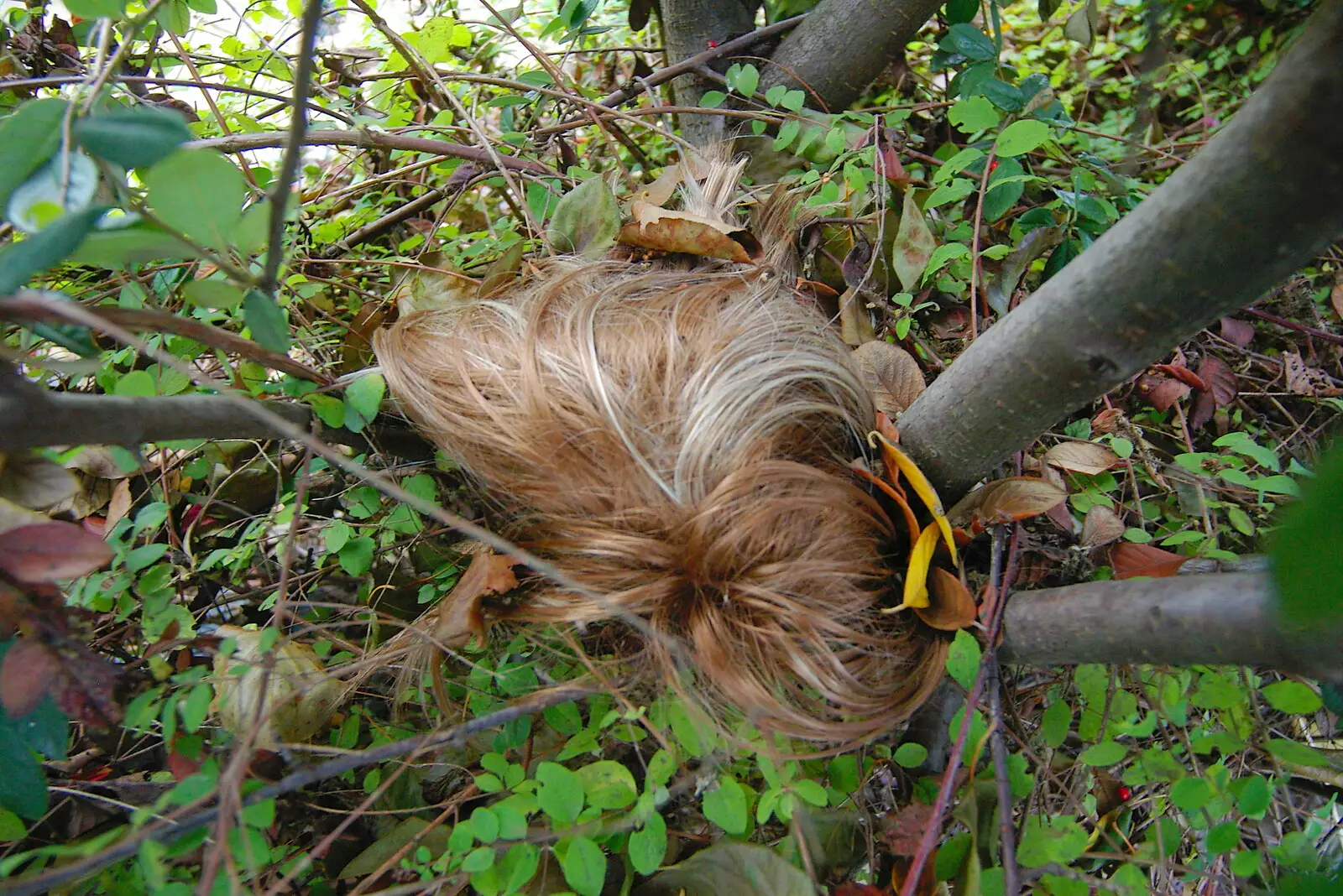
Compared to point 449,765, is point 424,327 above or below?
above

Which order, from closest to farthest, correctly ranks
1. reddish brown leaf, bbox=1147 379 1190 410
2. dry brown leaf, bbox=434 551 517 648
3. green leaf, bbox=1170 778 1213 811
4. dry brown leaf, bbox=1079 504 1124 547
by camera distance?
green leaf, bbox=1170 778 1213 811, dry brown leaf, bbox=434 551 517 648, dry brown leaf, bbox=1079 504 1124 547, reddish brown leaf, bbox=1147 379 1190 410

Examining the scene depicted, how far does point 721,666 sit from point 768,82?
1054mm

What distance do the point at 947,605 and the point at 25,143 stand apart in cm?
81

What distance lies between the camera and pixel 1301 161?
0.42 m

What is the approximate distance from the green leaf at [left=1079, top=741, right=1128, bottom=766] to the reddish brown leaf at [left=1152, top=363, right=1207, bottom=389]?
62 cm

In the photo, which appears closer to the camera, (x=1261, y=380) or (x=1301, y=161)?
(x=1301, y=161)

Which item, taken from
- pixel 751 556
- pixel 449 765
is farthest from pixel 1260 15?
pixel 449 765

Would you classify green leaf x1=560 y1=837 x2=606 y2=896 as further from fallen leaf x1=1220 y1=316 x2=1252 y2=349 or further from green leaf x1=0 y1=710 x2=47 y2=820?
fallen leaf x1=1220 y1=316 x2=1252 y2=349

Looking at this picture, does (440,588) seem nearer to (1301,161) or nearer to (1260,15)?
(1301,161)

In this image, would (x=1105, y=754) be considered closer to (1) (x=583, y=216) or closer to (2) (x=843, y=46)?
(1) (x=583, y=216)

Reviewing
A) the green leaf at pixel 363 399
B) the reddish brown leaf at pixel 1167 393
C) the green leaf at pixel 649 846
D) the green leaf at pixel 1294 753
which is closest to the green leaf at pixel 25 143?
the green leaf at pixel 363 399

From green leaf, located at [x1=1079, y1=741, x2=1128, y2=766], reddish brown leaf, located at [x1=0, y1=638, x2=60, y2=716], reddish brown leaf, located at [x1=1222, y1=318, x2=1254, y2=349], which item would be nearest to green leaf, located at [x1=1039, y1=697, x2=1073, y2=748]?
green leaf, located at [x1=1079, y1=741, x2=1128, y2=766]

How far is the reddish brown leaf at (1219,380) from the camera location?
42.6 inches

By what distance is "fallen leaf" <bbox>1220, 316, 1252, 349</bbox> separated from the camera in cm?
115
